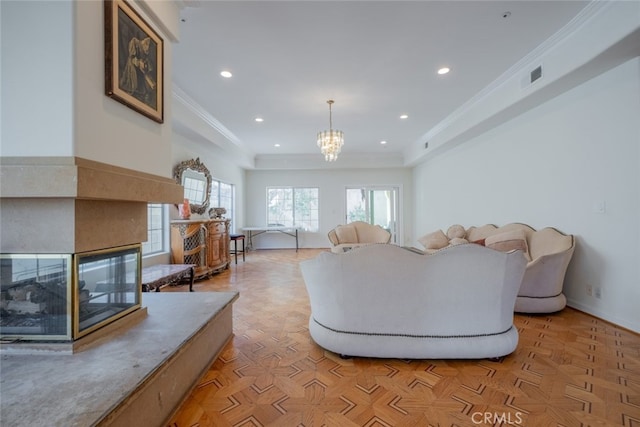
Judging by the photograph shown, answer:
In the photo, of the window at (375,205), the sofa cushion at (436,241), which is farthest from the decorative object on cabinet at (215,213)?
the sofa cushion at (436,241)

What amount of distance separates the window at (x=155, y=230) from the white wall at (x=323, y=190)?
4067mm

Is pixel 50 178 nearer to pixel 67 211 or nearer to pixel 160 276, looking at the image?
pixel 67 211

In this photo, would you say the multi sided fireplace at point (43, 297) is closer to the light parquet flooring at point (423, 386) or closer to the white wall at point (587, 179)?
the light parquet flooring at point (423, 386)

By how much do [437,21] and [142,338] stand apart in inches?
134

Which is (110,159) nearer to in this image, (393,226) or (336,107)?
(336,107)

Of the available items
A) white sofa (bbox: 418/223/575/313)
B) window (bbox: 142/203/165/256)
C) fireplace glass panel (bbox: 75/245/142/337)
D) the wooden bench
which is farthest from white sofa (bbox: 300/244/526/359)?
window (bbox: 142/203/165/256)

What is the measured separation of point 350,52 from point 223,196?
16.3 ft

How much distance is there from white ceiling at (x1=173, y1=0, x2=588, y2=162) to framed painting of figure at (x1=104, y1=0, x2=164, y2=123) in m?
0.75

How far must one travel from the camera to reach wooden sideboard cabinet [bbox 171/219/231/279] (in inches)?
163

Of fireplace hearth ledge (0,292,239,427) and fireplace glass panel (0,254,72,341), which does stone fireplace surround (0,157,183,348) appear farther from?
fireplace hearth ledge (0,292,239,427)

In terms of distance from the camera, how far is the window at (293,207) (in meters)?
8.38

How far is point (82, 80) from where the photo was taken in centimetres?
129

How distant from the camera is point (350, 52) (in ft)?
9.45

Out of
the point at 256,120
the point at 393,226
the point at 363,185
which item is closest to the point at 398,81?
the point at 256,120
